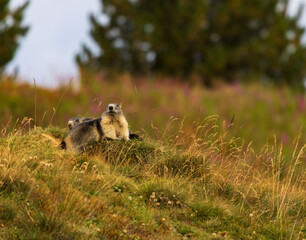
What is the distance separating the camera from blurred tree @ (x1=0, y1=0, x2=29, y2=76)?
25.8m

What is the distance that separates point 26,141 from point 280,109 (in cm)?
1619

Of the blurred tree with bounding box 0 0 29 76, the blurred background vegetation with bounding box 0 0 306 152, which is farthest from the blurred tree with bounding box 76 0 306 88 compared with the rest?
the blurred tree with bounding box 0 0 29 76

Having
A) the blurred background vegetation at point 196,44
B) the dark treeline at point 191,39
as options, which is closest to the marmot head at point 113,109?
the blurred background vegetation at point 196,44

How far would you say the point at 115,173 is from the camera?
24.5 feet

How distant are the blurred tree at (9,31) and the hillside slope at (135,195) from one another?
18.1 meters

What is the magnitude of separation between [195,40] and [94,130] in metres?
21.3

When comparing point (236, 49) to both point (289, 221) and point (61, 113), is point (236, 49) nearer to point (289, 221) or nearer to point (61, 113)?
point (61, 113)

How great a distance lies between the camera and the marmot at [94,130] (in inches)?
321

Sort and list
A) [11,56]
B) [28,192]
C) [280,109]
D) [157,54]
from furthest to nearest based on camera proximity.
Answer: [157,54], [11,56], [280,109], [28,192]

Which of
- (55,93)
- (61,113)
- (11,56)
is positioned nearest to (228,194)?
(61,113)

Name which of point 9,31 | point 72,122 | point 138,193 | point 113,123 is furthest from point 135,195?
point 9,31

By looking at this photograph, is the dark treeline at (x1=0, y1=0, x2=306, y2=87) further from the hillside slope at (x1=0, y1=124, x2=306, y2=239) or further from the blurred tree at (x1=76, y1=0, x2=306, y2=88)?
the hillside slope at (x1=0, y1=124, x2=306, y2=239)

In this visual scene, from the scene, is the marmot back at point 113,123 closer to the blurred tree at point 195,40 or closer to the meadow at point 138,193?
the meadow at point 138,193

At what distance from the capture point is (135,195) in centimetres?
693
